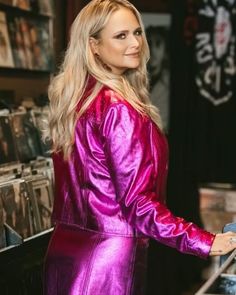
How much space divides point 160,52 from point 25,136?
7.44 feet

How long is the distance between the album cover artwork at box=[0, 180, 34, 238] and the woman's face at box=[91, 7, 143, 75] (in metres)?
0.90

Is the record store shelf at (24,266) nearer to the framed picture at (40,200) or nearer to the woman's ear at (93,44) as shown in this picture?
the framed picture at (40,200)

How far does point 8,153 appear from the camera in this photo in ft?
11.2

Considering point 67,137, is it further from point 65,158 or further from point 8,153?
point 8,153

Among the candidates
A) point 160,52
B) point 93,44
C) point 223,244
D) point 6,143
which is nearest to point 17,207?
point 6,143

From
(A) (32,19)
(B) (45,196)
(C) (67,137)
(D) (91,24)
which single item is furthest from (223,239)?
(A) (32,19)

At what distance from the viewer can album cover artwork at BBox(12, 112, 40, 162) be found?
3.53 metres

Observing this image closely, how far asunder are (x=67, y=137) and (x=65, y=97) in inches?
5.4

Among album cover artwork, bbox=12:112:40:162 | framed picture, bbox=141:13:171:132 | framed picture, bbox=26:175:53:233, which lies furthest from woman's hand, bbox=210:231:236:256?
framed picture, bbox=141:13:171:132

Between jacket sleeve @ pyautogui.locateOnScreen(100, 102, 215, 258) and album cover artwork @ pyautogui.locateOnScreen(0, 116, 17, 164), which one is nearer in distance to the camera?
jacket sleeve @ pyautogui.locateOnScreen(100, 102, 215, 258)

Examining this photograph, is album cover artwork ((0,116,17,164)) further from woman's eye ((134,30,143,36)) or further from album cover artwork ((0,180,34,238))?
woman's eye ((134,30,143,36))

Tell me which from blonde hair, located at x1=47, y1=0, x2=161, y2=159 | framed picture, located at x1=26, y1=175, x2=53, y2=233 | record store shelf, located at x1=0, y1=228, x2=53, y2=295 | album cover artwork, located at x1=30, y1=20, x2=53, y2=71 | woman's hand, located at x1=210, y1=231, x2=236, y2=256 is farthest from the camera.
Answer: album cover artwork, located at x1=30, y1=20, x2=53, y2=71

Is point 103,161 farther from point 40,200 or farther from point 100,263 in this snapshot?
point 40,200

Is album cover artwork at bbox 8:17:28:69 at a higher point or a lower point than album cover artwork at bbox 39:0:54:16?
lower
